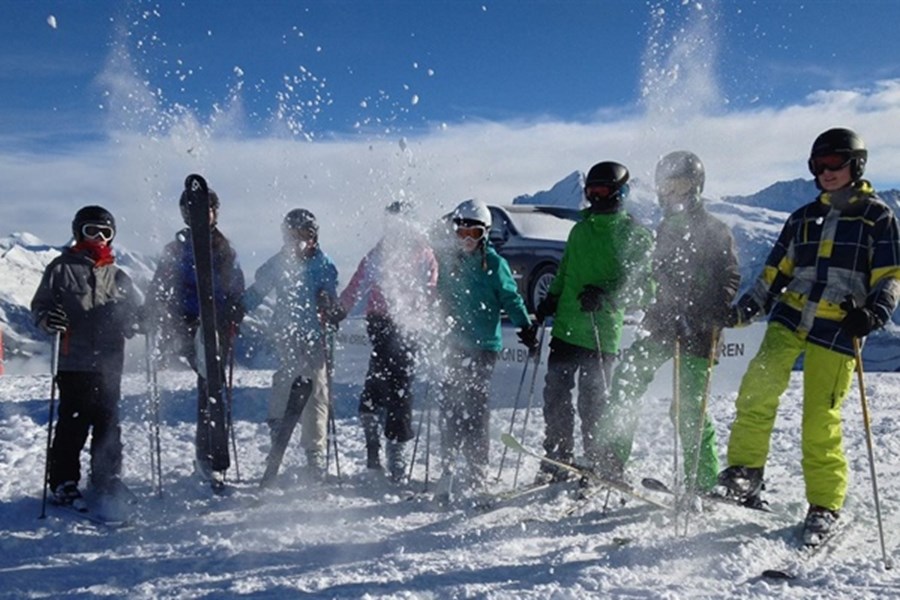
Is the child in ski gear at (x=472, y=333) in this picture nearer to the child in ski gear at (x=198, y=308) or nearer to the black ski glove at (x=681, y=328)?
the black ski glove at (x=681, y=328)

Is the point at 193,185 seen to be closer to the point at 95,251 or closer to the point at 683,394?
the point at 95,251

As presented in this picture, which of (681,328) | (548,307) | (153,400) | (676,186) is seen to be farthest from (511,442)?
(153,400)

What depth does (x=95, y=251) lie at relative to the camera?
15.4 ft

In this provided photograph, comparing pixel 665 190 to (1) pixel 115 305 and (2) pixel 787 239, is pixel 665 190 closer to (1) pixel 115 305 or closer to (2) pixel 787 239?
(2) pixel 787 239

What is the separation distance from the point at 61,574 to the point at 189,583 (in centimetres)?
64

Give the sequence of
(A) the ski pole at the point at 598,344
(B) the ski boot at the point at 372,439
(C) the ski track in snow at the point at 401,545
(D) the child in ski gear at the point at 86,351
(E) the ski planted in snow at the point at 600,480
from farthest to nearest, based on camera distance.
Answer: (B) the ski boot at the point at 372,439 < (A) the ski pole at the point at 598,344 < (D) the child in ski gear at the point at 86,351 < (E) the ski planted in snow at the point at 600,480 < (C) the ski track in snow at the point at 401,545

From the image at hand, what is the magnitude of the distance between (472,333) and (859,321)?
221 cm

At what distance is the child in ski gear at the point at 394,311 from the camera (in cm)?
502

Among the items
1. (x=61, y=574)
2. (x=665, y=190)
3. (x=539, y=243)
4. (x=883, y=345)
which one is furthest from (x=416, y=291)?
(x=883, y=345)

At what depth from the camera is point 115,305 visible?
4.77 metres

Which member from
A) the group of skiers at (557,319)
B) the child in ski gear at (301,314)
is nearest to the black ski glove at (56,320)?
the group of skiers at (557,319)

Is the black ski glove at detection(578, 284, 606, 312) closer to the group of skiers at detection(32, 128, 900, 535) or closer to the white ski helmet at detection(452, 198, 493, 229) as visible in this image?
the group of skiers at detection(32, 128, 900, 535)

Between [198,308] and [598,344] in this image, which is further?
[198,308]

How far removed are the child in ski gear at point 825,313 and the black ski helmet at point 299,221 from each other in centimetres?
279
